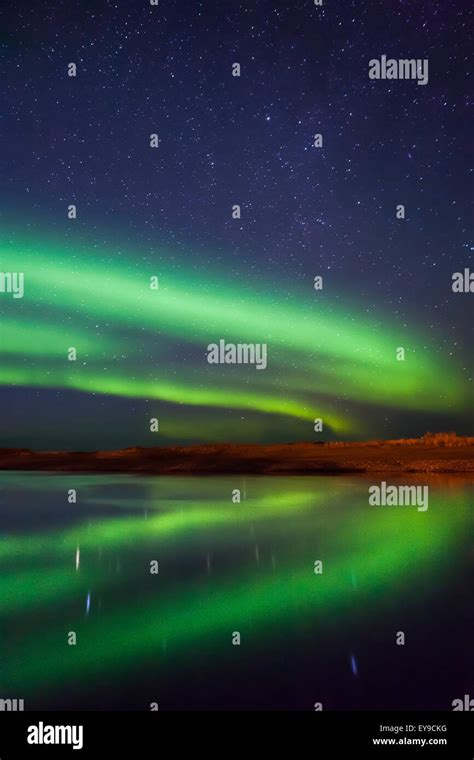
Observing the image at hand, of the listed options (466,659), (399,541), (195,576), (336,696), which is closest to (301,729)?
(336,696)

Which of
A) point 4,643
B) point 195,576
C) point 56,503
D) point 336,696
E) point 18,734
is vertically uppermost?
point 56,503

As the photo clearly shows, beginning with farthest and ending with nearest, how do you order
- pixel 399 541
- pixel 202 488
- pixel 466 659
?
pixel 202 488 < pixel 399 541 < pixel 466 659

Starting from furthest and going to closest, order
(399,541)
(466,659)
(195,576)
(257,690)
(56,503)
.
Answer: (56,503), (399,541), (195,576), (466,659), (257,690)

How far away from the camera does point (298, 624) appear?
448 centimetres

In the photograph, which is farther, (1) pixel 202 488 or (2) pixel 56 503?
(1) pixel 202 488

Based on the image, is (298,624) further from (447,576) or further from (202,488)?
(202,488)

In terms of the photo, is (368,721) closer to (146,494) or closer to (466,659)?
(466,659)

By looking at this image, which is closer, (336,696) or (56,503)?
(336,696)

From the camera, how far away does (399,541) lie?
6.90 m

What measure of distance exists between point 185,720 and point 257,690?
0.56m

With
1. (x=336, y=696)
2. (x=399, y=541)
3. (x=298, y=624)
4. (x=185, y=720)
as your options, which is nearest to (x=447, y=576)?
(x=399, y=541)

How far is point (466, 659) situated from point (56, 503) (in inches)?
323

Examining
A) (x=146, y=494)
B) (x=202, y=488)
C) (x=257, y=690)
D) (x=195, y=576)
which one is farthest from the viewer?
(x=202, y=488)

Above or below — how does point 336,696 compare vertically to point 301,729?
above
